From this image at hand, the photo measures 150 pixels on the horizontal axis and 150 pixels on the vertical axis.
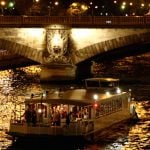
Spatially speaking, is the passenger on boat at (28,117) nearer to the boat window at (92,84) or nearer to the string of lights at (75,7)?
the boat window at (92,84)

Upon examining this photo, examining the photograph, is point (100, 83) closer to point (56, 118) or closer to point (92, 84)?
point (92, 84)

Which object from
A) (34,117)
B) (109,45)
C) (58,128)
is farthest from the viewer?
(109,45)

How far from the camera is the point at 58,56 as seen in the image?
61812 mm

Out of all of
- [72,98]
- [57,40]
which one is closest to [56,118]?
[72,98]

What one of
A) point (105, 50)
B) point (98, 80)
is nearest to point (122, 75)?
point (105, 50)

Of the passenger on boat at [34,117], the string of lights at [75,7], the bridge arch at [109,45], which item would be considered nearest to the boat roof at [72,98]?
the passenger on boat at [34,117]

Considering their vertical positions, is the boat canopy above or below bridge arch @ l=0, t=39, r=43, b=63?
below

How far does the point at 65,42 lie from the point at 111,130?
83.2 ft

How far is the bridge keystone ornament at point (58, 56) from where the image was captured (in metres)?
61.1

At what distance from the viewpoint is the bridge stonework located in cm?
6081

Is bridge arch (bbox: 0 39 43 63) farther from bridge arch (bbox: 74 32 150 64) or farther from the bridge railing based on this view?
bridge arch (bbox: 74 32 150 64)

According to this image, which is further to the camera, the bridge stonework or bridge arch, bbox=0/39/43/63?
bridge arch, bbox=0/39/43/63

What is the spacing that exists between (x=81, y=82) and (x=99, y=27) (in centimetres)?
498

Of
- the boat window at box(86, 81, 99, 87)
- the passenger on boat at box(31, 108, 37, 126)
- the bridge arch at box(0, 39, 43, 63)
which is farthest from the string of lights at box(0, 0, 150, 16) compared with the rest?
the passenger on boat at box(31, 108, 37, 126)
